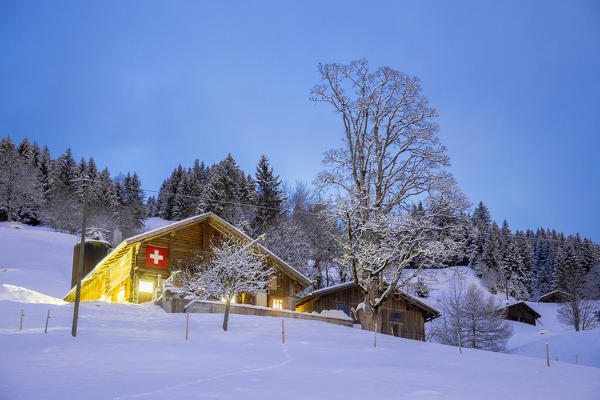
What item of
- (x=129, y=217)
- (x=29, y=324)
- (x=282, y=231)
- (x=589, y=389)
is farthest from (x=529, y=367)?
(x=129, y=217)

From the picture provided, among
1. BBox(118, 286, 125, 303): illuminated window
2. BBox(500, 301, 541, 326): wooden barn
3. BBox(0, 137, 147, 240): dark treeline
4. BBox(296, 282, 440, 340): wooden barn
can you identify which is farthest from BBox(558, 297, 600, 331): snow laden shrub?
BBox(0, 137, 147, 240): dark treeline

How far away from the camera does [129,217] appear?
8294 centimetres

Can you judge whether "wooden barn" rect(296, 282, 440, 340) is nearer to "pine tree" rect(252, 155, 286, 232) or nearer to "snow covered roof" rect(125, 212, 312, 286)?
"snow covered roof" rect(125, 212, 312, 286)

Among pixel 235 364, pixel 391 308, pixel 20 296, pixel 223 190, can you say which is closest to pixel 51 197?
pixel 223 190

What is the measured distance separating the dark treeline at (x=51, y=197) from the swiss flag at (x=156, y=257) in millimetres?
38909

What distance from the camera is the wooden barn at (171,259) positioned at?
29297 mm

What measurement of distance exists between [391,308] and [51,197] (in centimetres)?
6412

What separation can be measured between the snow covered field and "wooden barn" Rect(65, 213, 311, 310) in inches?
205

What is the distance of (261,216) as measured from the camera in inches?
2188

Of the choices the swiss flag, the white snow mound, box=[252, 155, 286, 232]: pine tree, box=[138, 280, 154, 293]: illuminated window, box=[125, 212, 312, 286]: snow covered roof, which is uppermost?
box=[252, 155, 286, 232]: pine tree

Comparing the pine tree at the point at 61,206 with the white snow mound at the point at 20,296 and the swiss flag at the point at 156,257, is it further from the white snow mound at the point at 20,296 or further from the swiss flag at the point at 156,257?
the swiss flag at the point at 156,257

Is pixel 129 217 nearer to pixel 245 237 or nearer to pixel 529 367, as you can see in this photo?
pixel 245 237

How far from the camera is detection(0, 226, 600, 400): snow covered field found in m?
10.9

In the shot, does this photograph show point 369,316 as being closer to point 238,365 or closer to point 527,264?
point 238,365
